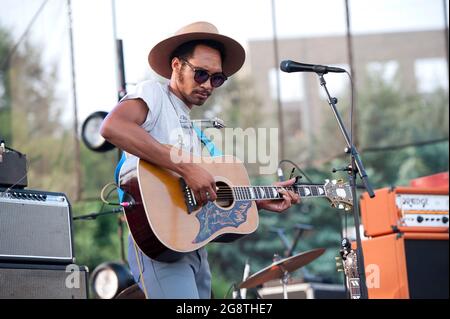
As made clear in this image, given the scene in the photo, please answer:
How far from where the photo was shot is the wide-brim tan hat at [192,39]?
15.2 feet

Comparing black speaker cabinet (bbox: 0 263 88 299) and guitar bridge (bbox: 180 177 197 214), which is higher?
guitar bridge (bbox: 180 177 197 214)

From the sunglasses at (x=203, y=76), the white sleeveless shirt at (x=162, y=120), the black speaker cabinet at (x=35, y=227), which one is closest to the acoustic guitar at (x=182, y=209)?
the white sleeveless shirt at (x=162, y=120)

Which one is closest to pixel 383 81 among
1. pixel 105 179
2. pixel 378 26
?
pixel 378 26

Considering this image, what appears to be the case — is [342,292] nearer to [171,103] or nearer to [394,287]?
[394,287]

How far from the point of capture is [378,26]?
33.7ft

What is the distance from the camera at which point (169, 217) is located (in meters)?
4.13

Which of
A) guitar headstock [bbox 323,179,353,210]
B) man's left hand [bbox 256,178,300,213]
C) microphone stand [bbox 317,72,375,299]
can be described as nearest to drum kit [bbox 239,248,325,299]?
guitar headstock [bbox 323,179,353,210]

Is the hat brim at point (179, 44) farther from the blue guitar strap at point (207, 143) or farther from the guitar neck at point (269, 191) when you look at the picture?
the guitar neck at point (269, 191)

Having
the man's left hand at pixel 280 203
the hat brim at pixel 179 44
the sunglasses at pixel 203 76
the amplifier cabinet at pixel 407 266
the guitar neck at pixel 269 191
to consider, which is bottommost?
the amplifier cabinet at pixel 407 266

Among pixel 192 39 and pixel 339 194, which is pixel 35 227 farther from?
pixel 339 194

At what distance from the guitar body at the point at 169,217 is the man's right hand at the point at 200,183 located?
0.07m

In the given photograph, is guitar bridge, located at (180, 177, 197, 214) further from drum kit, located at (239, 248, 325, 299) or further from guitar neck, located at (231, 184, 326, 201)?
drum kit, located at (239, 248, 325, 299)

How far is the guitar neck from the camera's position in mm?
4566
